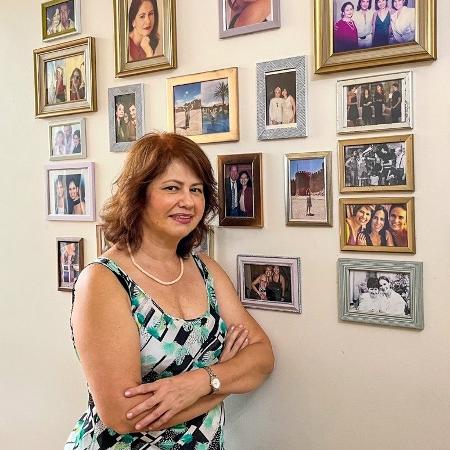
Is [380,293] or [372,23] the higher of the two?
[372,23]

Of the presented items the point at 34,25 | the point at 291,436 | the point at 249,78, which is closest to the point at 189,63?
the point at 249,78

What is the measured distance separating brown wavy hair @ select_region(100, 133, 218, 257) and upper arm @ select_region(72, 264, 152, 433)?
0.17m

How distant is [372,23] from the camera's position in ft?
5.11

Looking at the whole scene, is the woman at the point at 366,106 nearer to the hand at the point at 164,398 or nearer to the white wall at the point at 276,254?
the white wall at the point at 276,254

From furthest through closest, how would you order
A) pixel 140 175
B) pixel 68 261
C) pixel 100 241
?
pixel 68 261 < pixel 100 241 < pixel 140 175

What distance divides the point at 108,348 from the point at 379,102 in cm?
87

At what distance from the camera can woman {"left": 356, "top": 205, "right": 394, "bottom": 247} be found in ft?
5.16

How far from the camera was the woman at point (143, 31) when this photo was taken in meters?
1.94

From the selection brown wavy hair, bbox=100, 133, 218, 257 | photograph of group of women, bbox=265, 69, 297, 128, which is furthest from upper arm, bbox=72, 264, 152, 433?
photograph of group of women, bbox=265, 69, 297, 128

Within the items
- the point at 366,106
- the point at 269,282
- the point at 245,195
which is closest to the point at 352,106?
the point at 366,106

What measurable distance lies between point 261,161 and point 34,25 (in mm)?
1081

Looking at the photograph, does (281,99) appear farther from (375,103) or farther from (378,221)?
(378,221)

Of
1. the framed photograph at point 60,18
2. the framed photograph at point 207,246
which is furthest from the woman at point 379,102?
the framed photograph at point 60,18

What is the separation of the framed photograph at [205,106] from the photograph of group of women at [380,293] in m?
0.53
